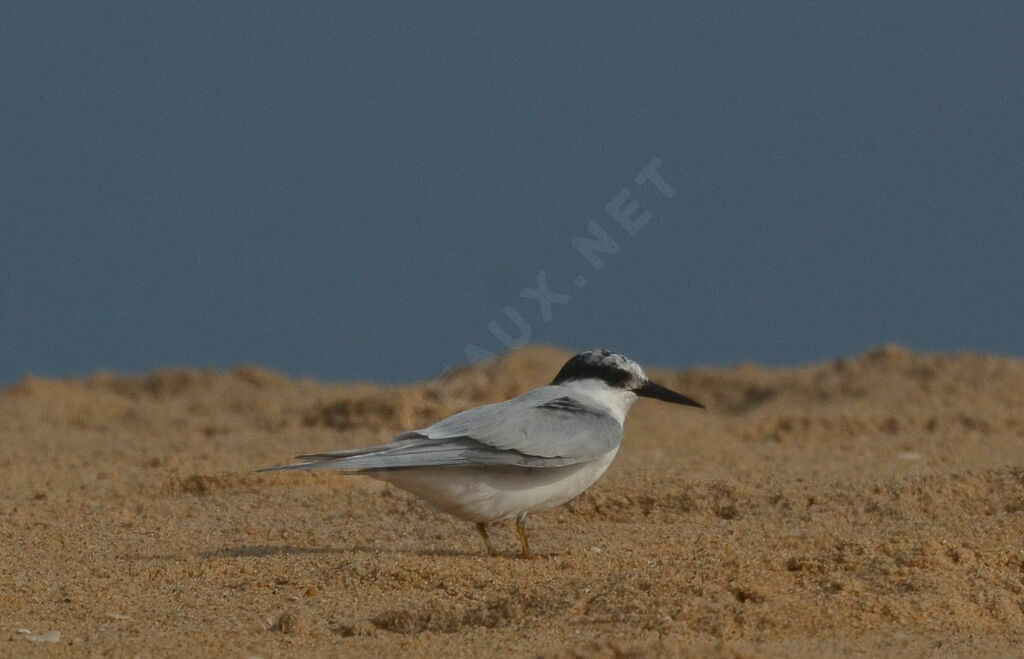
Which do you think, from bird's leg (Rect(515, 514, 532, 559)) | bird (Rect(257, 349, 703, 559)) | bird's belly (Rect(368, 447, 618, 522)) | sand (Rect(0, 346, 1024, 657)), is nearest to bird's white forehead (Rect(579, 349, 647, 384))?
bird (Rect(257, 349, 703, 559))

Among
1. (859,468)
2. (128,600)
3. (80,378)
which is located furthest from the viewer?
(80,378)

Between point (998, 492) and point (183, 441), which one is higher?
point (183, 441)

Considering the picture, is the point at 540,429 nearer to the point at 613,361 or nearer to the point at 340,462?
the point at 613,361

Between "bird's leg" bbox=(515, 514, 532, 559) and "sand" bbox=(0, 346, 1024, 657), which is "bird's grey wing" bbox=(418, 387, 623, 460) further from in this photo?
"sand" bbox=(0, 346, 1024, 657)

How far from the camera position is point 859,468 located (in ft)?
26.3

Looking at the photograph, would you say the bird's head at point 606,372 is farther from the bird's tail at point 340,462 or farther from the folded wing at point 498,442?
the bird's tail at point 340,462

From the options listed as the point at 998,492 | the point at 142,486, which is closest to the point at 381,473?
the point at 142,486

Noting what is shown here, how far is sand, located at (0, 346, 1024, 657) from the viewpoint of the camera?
4312 millimetres

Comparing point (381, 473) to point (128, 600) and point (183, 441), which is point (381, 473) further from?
point (183, 441)

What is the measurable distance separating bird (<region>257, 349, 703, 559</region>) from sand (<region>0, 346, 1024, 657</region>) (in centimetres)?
25

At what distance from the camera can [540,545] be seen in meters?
5.83

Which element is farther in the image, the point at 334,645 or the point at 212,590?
the point at 212,590

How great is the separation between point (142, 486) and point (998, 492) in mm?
4599

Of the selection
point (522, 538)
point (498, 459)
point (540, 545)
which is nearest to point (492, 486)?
point (498, 459)
